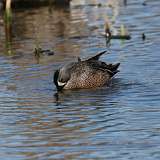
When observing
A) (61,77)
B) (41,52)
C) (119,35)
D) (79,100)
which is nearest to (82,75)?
(61,77)

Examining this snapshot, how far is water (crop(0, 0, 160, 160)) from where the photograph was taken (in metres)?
9.62

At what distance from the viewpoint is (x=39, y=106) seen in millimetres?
12445

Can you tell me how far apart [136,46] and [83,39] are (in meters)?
2.23

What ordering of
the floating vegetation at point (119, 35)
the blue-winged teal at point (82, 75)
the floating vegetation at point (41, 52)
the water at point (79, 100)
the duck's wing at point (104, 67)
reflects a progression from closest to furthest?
1. the water at point (79, 100)
2. the blue-winged teal at point (82, 75)
3. the duck's wing at point (104, 67)
4. the floating vegetation at point (41, 52)
5. the floating vegetation at point (119, 35)

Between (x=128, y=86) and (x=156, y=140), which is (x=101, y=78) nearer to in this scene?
(x=128, y=86)

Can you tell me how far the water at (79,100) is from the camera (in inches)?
379

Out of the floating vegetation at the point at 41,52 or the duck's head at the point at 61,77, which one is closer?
the duck's head at the point at 61,77

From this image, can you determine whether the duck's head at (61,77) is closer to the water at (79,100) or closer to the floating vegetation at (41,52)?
the water at (79,100)

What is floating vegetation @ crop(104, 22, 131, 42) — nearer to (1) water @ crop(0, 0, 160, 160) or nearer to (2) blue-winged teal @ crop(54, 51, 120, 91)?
(1) water @ crop(0, 0, 160, 160)

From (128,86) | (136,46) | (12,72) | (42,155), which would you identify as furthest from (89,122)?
(136,46)

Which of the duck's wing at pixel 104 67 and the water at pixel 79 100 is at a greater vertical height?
the duck's wing at pixel 104 67

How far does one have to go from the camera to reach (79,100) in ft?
42.3

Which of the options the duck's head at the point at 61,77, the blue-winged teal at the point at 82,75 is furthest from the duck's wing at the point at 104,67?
the duck's head at the point at 61,77

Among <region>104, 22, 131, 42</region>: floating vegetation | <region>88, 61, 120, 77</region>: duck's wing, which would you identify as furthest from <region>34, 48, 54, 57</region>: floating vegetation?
<region>88, 61, 120, 77</region>: duck's wing
